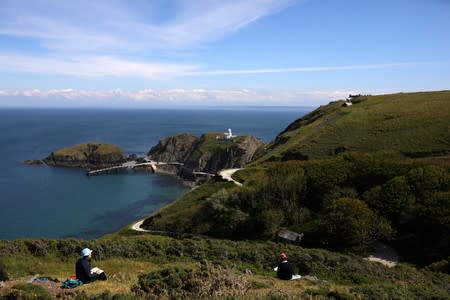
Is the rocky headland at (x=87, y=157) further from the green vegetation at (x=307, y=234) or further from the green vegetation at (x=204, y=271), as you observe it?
the green vegetation at (x=204, y=271)

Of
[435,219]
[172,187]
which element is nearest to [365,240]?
[435,219]

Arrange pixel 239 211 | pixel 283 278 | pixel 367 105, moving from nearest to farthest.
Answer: pixel 283 278
pixel 239 211
pixel 367 105

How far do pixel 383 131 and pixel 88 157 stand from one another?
92389 millimetres

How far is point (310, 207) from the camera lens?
45906 mm

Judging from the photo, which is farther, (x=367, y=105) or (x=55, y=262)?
(x=367, y=105)

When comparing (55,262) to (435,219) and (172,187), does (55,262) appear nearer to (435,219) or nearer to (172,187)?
(435,219)

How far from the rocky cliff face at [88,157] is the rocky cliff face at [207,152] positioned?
43.3 ft

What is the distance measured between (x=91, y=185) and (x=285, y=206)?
6925 centimetres

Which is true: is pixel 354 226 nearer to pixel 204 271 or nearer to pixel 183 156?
pixel 204 271

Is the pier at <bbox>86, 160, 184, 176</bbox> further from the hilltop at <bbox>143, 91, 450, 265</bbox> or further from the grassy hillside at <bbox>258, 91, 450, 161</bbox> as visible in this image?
the hilltop at <bbox>143, 91, 450, 265</bbox>

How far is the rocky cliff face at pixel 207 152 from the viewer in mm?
114938

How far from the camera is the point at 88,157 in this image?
128125 mm

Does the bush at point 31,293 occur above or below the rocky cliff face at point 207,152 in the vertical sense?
above

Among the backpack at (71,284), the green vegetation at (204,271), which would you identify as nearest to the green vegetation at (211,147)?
the green vegetation at (204,271)
